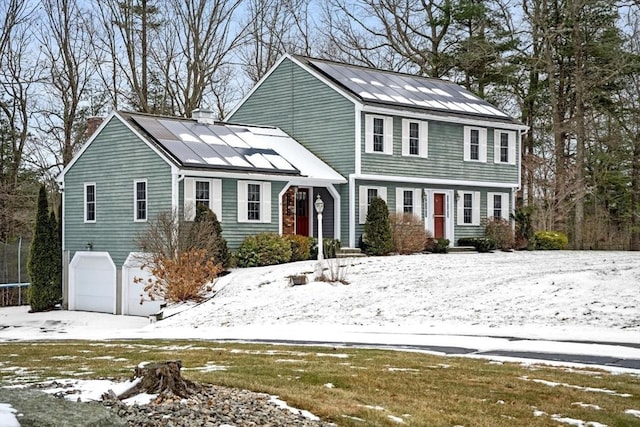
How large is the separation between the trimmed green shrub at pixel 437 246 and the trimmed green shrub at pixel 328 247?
4.25 metres

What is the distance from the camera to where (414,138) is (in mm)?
36406

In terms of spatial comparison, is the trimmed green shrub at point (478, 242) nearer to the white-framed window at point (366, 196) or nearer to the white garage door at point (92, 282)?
the white-framed window at point (366, 196)

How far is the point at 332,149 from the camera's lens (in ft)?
115

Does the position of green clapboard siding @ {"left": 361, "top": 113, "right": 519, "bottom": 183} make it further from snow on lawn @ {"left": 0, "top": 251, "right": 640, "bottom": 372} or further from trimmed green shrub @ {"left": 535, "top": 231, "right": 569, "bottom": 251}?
snow on lawn @ {"left": 0, "top": 251, "right": 640, "bottom": 372}

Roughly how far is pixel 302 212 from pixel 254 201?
3282 mm

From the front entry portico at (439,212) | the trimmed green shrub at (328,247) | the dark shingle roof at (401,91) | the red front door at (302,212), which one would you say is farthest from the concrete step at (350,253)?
the dark shingle roof at (401,91)

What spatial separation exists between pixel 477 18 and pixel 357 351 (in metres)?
36.9

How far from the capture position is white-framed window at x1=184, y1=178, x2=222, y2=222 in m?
29.9

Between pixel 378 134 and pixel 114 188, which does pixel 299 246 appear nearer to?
pixel 378 134

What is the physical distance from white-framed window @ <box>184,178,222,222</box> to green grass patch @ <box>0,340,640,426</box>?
13727 mm

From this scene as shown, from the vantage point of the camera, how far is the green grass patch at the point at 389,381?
33.5 ft

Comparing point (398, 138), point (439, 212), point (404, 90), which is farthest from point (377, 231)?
point (404, 90)

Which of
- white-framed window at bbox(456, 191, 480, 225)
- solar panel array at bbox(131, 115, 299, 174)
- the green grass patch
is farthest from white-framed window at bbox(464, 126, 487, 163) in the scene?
the green grass patch

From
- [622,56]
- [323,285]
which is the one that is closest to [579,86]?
[622,56]
